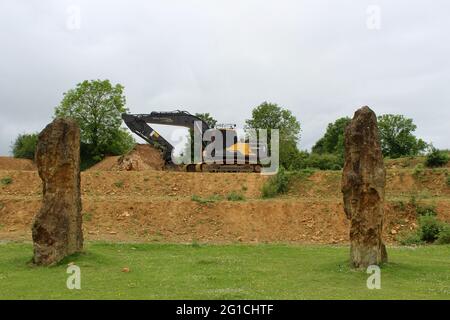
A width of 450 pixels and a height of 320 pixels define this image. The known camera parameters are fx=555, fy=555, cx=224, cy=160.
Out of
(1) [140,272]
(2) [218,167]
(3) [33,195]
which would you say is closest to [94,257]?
(1) [140,272]

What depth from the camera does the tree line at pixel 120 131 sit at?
51.1 meters

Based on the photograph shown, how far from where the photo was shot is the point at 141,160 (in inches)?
1684

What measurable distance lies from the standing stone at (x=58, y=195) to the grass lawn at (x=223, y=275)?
20.6 inches

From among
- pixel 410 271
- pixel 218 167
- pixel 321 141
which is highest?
pixel 321 141

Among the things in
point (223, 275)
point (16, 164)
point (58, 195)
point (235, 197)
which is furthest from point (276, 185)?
point (16, 164)

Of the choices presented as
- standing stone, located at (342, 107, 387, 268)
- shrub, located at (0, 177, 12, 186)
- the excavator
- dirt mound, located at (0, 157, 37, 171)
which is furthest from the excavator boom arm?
standing stone, located at (342, 107, 387, 268)

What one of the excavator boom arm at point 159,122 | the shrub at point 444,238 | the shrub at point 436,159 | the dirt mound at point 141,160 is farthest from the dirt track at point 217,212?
the excavator boom arm at point 159,122

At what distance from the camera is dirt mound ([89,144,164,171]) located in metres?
A: 42.1

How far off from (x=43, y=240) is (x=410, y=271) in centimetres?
1077

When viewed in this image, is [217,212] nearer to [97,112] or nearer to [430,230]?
[430,230]

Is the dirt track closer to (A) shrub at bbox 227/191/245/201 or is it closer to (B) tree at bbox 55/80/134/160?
(A) shrub at bbox 227/191/245/201

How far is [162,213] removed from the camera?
94.0 feet
